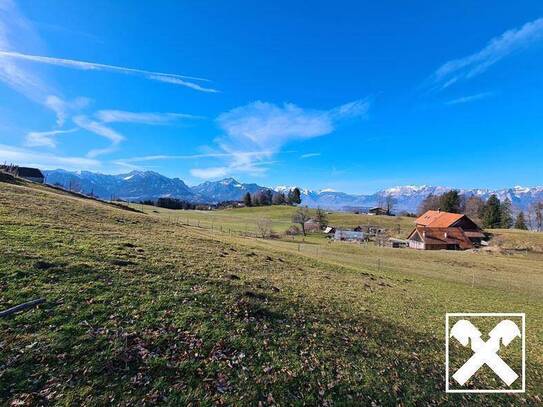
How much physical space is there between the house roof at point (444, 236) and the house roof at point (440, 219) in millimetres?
9696

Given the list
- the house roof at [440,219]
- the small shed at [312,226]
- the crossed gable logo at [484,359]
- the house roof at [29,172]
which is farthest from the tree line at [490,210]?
the house roof at [29,172]

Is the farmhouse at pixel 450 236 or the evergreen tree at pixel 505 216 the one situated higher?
the evergreen tree at pixel 505 216

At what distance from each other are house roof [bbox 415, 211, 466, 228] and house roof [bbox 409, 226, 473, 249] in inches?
382

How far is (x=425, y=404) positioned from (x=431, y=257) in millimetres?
58431

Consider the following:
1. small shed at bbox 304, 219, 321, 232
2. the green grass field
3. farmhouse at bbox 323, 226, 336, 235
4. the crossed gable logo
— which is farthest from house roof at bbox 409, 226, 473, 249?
the crossed gable logo

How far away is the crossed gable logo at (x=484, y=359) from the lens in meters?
11.6

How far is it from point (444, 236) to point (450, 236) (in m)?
1.97

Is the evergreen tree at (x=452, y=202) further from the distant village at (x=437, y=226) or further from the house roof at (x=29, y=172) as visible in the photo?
the house roof at (x=29, y=172)

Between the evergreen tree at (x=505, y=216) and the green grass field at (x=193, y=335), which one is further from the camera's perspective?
the evergreen tree at (x=505, y=216)

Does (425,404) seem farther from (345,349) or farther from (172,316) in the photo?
(172,316)

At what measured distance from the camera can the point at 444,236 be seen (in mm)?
91938

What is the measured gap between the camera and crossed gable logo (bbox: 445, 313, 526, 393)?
1160cm

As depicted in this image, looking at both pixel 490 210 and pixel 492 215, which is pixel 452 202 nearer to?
pixel 490 210

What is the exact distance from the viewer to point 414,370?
11.5 meters
